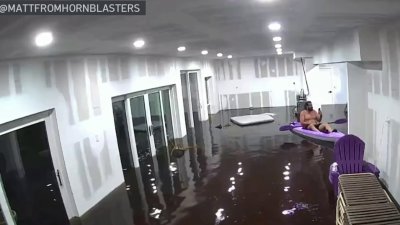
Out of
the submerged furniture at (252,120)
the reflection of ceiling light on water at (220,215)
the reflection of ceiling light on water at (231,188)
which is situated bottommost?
the reflection of ceiling light on water at (220,215)

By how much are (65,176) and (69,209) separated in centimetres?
53

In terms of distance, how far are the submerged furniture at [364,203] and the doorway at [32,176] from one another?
394 cm

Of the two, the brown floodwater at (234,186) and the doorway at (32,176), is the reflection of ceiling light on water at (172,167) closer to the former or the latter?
the brown floodwater at (234,186)

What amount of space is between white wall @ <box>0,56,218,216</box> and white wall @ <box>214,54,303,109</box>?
877 centimetres

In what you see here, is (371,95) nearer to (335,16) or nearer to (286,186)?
(286,186)

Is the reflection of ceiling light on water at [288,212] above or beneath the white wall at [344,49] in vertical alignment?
beneath

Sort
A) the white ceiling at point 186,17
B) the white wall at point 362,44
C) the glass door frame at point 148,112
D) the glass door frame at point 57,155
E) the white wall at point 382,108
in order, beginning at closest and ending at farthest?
the white ceiling at point 186,17 < the white wall at point 382,108 < the white wall at point 362,44 < the glass door frame at point 57,155 < the glass door frame at point 148,112

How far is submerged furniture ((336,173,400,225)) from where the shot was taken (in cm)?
309

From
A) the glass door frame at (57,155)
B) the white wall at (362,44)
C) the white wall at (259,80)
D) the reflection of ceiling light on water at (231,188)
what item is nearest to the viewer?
the white wall at (362,44)

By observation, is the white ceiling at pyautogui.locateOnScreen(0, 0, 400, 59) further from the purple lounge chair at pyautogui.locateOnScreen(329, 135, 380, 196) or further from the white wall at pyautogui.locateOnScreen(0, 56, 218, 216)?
the purple lounge chair at pyautogui.locateOnScreen(329, 135, 380, 196)

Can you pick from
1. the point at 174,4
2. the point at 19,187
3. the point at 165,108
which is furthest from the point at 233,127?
the point at 174,4

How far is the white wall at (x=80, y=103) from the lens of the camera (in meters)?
4.24

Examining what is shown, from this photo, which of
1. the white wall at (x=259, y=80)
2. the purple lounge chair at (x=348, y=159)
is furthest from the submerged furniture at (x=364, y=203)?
the white wall at (x=259, y=80)

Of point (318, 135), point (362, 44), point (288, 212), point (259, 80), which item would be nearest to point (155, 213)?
point (288, 212)
